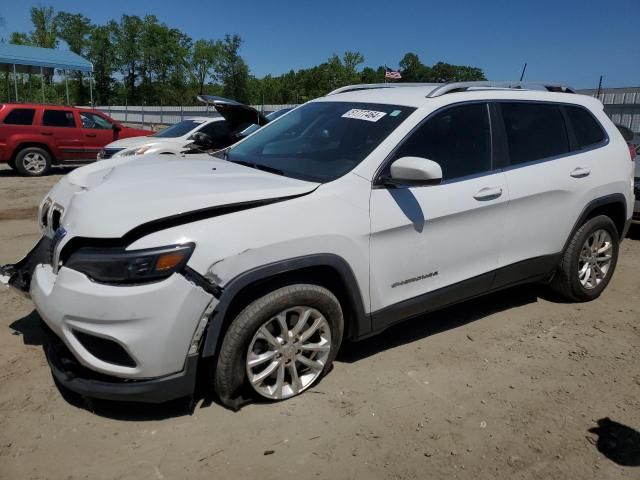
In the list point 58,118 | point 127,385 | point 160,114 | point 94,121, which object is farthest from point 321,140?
point 160,114

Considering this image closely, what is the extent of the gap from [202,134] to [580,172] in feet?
15.5

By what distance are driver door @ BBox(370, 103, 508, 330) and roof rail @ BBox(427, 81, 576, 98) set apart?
14 cm

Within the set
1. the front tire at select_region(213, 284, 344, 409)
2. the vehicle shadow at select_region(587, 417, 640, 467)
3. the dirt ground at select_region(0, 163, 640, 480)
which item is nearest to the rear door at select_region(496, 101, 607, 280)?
the dirt ground at select_region(0, 163, 640, 480)

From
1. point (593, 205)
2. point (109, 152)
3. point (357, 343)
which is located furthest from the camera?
point (109, 152)

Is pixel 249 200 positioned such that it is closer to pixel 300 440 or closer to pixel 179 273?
pixel 179 273

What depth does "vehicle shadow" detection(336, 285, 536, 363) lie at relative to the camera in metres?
3.72

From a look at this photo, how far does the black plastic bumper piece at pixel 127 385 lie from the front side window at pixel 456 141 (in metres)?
1.76

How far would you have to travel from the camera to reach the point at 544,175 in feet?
12.9

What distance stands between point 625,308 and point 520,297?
0.88m

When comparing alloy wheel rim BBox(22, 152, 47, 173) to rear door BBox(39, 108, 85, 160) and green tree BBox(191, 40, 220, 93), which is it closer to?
rear door BBox(39, 108, 85, 160)

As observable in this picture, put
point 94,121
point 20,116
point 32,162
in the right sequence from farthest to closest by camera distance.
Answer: point 94,121 < point 32,162 < point 20,116

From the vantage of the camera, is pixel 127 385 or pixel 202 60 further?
pixel 202 60

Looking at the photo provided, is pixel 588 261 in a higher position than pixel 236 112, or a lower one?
lower

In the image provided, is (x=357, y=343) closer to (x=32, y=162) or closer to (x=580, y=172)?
(x=580, y=172)
